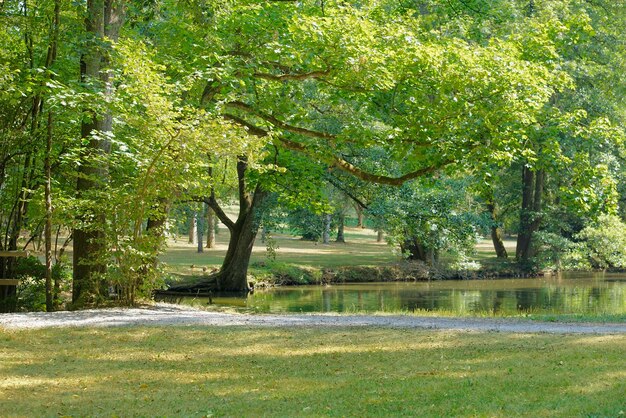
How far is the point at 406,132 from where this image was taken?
18812 millimetres

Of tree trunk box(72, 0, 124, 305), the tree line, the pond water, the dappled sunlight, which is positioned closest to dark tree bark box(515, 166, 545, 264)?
the pond water

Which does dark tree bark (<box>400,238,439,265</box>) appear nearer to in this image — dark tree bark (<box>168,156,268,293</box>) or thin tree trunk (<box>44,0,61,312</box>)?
dark tree bark (<box>168,156,268,293</box>)

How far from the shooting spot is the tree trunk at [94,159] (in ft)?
51.9

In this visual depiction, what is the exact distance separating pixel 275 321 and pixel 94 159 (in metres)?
4.67

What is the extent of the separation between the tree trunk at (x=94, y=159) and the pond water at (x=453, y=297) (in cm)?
509

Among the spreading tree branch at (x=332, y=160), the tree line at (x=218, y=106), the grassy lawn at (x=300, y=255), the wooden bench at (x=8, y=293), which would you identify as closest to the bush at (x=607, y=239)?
the grassy lawn at (x=300, y=255)

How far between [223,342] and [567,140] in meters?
20.1

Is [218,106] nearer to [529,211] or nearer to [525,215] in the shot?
[529,211]

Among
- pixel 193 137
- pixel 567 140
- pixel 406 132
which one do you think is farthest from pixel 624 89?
pixel 193 137

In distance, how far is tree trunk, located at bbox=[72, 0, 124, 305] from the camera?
15.8m

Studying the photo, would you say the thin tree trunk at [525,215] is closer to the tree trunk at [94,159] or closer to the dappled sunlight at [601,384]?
the tree trunk at [94,159]

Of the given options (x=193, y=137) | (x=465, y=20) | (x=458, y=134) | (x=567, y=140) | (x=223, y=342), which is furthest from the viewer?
(x=567, y=140)

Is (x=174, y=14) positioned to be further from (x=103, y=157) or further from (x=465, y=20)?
(x=465, y=20)

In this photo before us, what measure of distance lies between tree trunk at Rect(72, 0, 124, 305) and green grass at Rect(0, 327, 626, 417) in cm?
380
